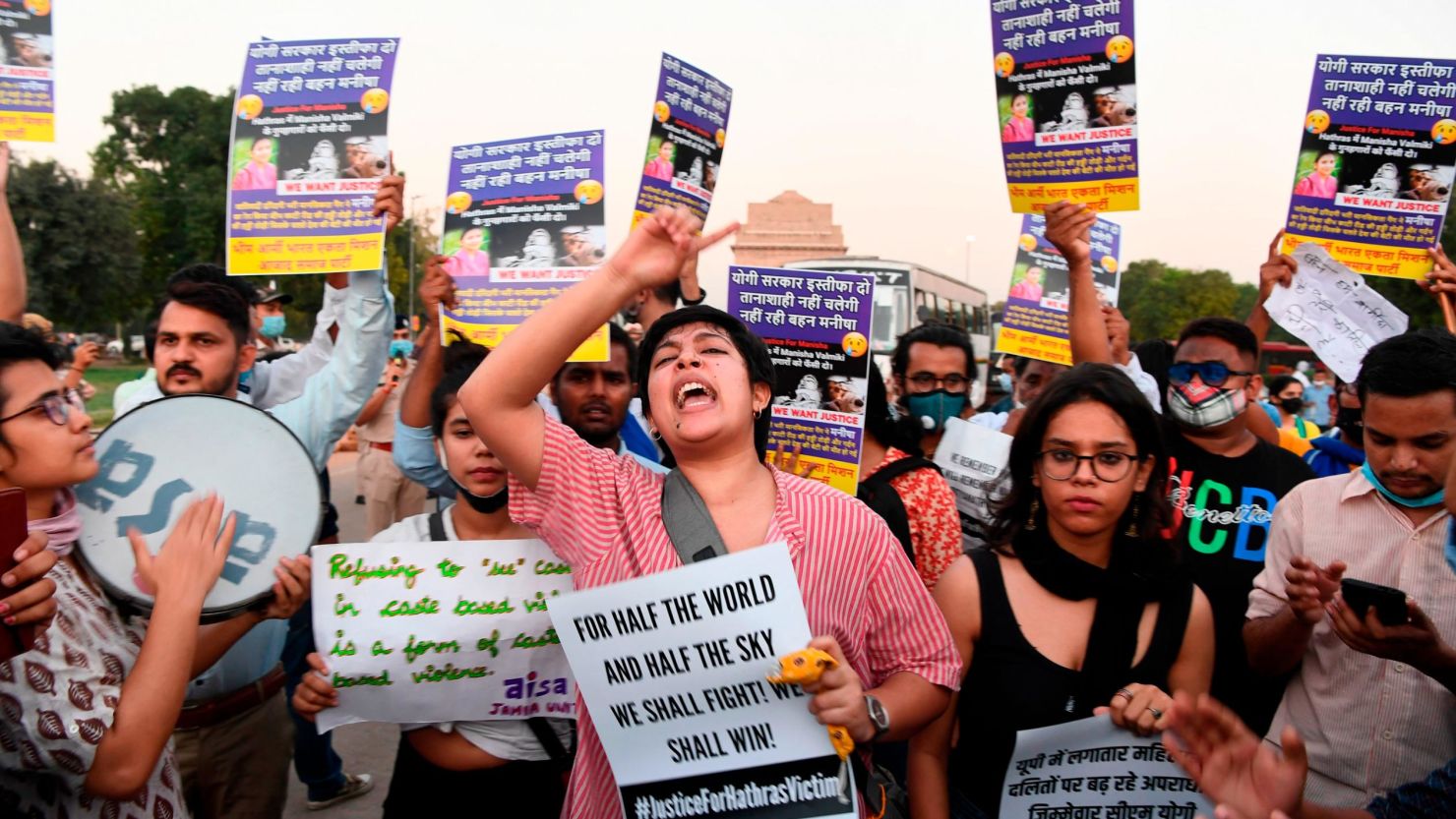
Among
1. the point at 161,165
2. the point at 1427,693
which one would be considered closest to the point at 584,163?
the point at 1427,693

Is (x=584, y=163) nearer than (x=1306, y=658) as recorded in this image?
No

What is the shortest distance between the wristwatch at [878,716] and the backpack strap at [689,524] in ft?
1.39

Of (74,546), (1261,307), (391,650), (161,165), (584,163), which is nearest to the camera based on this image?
(74,546)

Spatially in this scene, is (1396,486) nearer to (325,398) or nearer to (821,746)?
(821,746)

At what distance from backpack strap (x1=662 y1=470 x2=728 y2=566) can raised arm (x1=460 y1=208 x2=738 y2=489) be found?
11.8 inches

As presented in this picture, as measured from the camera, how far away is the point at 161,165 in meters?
55.8

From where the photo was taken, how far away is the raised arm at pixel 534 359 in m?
2.14

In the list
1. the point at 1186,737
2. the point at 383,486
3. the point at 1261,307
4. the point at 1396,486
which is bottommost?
the point at 383,486

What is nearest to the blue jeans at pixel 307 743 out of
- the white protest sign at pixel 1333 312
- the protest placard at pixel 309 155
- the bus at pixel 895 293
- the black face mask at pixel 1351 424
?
the protest placard at pixel 309 155

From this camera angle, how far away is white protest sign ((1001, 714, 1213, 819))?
226 centimetres

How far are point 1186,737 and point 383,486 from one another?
21.0 feet

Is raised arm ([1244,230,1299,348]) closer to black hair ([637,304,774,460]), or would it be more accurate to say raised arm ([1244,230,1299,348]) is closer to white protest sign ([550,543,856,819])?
black hair ([637,304,774,460])

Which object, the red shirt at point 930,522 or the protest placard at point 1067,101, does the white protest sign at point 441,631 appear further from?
the protest placard at point 1067,101

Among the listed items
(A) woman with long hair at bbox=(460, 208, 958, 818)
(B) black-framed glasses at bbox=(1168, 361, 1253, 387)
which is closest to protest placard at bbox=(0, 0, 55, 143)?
(A) woman with long hair at bbox=(460, 208, 958, 818)
